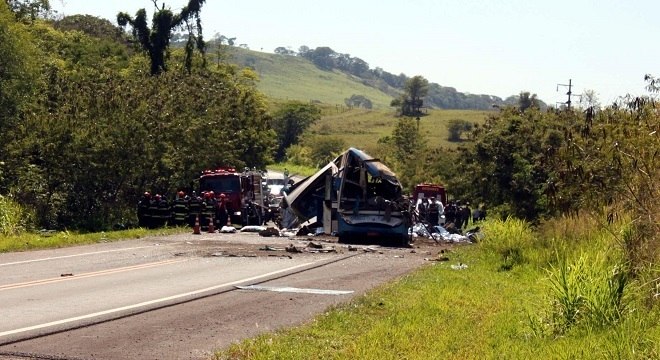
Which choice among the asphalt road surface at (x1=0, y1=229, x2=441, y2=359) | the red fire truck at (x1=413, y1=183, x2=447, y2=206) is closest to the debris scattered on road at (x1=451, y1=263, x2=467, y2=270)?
the asphalt road surface at (x1=0, y1=229, x2=441, y2=359)

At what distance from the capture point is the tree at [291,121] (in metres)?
146

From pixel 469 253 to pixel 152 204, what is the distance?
14.2 m

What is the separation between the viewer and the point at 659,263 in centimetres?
1127

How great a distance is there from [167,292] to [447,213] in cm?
3056

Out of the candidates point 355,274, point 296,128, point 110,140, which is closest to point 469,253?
point 355,274

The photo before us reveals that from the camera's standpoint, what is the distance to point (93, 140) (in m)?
37.0

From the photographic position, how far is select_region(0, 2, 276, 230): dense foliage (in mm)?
36938

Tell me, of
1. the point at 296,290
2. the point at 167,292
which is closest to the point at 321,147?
the point at 296,290

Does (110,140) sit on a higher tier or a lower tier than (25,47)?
lower

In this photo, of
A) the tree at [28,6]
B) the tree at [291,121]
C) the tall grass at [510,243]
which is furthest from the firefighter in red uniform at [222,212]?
the tree at [291,121]

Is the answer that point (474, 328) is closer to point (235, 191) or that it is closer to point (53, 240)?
point (53, 240)

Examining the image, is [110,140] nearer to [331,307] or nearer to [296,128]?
[331,307]

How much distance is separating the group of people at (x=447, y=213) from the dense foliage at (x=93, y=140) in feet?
37.7

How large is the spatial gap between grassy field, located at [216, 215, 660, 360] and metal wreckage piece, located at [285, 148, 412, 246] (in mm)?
14513
